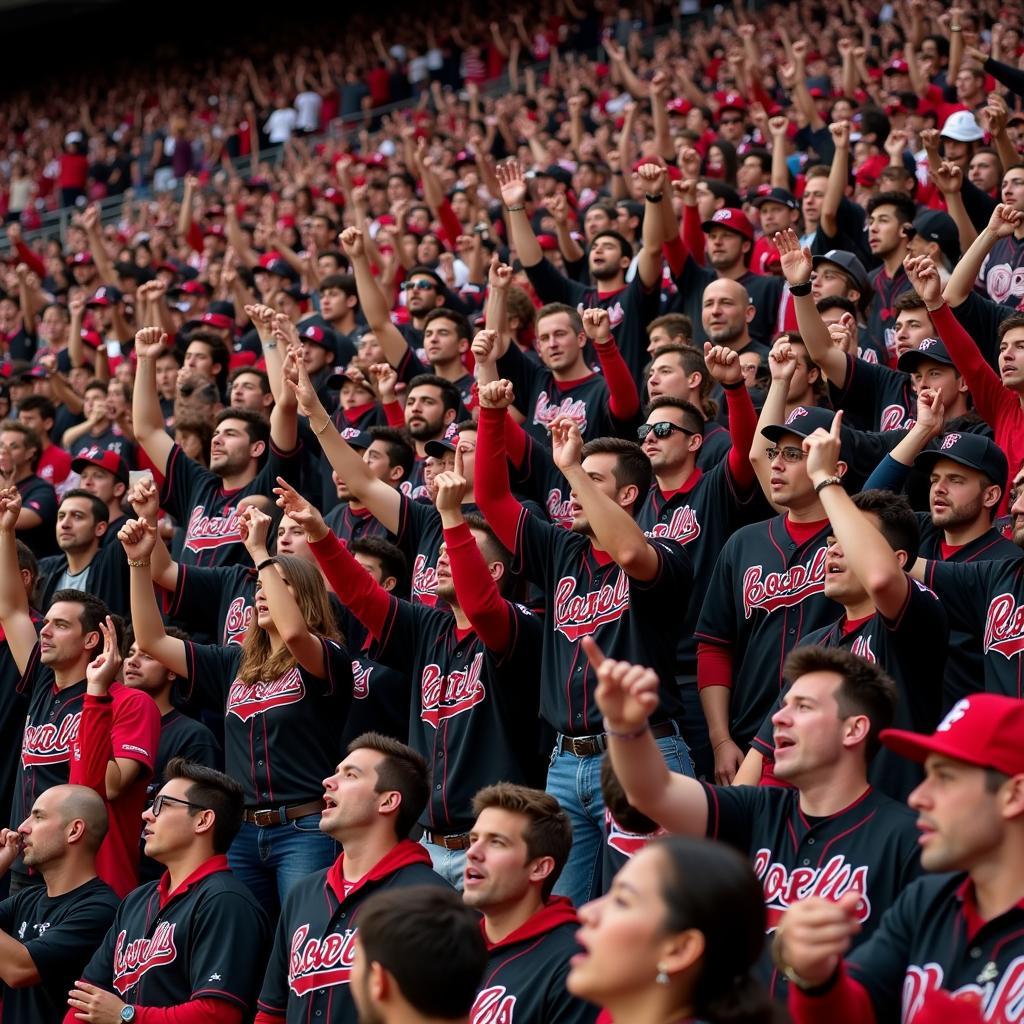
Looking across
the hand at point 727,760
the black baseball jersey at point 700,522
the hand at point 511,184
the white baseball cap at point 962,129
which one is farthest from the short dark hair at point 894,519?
the white baseball cap at point 962,129

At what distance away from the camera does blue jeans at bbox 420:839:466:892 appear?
5.02m

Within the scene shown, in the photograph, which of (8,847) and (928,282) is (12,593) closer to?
(8,847)

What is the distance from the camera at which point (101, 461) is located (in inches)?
312

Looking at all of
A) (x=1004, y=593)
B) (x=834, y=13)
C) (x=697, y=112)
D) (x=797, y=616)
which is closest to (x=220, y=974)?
(x=797, y=616)

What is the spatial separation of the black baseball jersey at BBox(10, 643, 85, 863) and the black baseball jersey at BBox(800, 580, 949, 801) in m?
3.11

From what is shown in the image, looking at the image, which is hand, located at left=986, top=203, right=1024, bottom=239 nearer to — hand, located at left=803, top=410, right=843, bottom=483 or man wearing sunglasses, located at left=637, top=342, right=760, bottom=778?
man wearing sunglasses, located at left=637, top=342, right=760, bottom=778

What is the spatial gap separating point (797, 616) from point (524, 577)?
110 cm

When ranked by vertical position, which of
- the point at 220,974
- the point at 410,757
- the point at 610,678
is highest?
the point at 610,678

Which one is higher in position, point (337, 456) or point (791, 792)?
point (337, 456)

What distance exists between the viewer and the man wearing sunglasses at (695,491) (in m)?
5.45

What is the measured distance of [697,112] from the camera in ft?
41.8

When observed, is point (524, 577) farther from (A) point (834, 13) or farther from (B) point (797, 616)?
(A) point (834, 13)

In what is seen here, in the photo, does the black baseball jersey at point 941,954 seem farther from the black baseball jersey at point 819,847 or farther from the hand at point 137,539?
the hand at point 137,539

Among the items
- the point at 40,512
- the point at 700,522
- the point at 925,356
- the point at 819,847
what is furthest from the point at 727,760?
the point at 40,512
